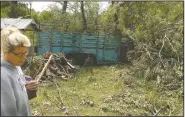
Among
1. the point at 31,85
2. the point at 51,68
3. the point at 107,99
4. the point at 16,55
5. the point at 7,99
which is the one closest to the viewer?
the point at 7,99

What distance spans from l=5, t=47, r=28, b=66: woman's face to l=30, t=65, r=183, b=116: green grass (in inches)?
159

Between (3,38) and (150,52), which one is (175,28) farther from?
(3,38)

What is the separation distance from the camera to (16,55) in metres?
2.16

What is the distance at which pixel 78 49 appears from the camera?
500 inches

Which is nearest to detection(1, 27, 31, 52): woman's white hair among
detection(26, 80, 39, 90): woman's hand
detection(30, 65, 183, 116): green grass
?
detection(26, 80, 39, 90): woman's hand

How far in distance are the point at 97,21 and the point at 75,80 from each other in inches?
274

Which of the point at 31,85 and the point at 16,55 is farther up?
the point at 16,55

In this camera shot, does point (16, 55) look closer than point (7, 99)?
No

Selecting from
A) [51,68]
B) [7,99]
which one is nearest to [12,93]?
[7,99]

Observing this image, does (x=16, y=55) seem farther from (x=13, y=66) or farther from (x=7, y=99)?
(x=7, y=99)

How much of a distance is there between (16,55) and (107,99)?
5051mm

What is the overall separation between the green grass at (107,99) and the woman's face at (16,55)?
4.04 m

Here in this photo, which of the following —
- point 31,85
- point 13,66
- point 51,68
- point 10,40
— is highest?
point 10,40

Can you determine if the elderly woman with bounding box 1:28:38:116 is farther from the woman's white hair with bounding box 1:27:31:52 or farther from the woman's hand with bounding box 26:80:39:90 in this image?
the woman's hand with bounding box 26:80:39:90
